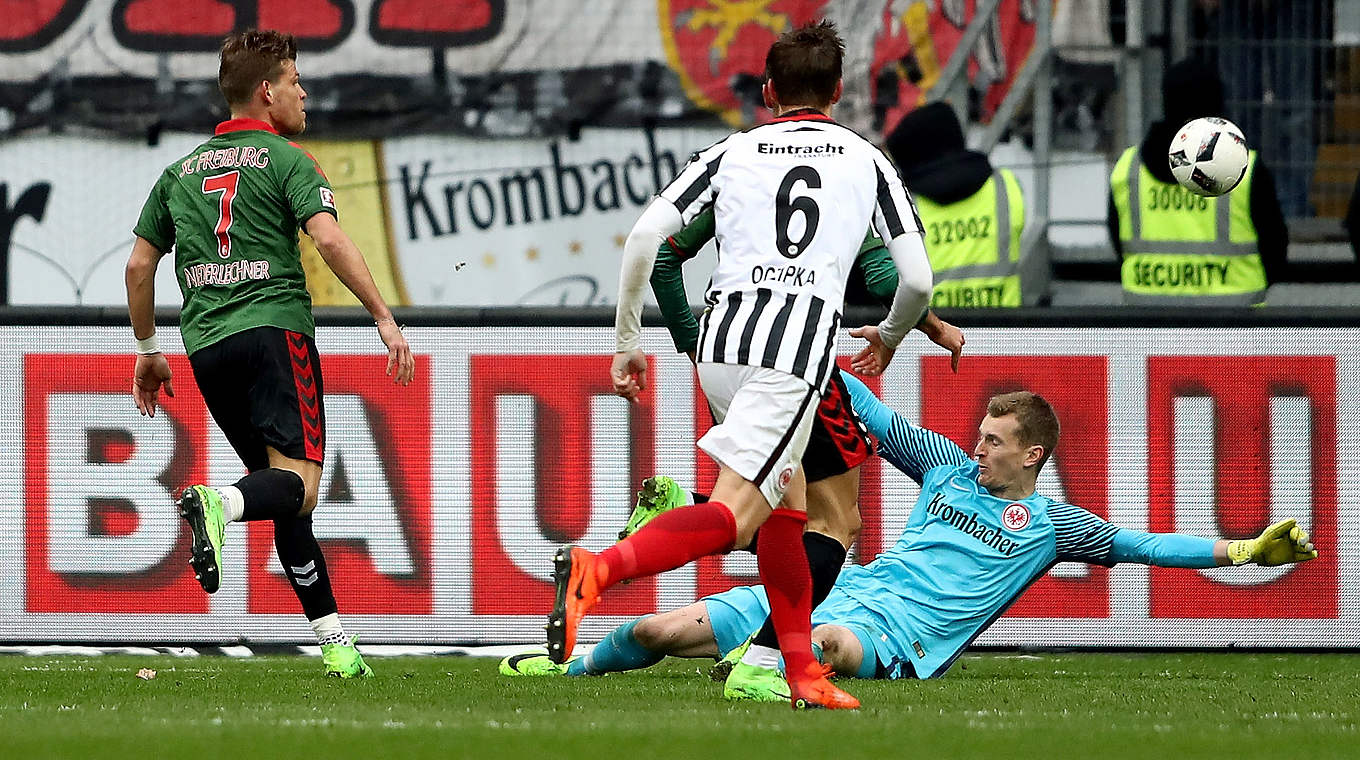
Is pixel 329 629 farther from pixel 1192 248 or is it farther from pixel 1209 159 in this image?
pixel 1192 248

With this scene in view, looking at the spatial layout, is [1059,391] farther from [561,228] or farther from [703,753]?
[561,228]

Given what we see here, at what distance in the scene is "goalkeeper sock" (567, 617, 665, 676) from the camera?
215 inches

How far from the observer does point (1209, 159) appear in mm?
7453

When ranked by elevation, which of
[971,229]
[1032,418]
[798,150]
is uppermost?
[971,229]

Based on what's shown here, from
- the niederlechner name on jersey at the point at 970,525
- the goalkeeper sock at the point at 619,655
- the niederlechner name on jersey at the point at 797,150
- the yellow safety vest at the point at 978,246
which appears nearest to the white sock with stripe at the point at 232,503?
the goalkeeper sock at the point at 619,655

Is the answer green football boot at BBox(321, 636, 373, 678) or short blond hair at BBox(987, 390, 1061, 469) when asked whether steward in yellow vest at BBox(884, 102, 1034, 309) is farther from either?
green football boot at BBox(321, 636, 373, 678)

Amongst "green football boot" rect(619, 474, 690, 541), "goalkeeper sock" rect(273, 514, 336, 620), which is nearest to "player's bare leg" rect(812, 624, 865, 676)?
"green football boot" rect(619, 474, 690, 541)

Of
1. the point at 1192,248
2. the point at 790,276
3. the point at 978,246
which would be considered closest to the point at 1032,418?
the point at 790,276

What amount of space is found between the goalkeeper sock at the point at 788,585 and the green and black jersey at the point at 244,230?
5.45ft

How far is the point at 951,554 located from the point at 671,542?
69.3 inches

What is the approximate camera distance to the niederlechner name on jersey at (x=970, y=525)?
5738mm

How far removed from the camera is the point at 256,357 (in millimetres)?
5426

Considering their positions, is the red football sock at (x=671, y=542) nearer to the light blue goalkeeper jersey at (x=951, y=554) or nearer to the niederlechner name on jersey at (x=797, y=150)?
the niederlechner name on jersey at (x=797, y=150)

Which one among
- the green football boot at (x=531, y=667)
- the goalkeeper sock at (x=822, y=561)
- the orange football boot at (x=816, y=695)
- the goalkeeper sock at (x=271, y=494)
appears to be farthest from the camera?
the green football boot at (x=531, y=667)
